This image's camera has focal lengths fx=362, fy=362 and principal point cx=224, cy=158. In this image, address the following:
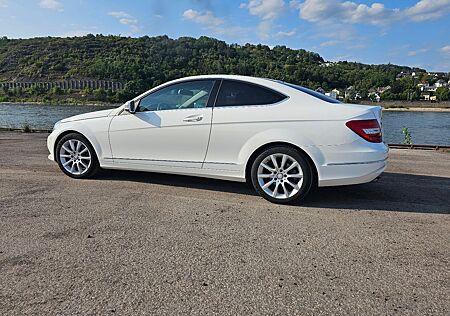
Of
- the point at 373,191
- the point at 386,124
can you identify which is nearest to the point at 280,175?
the point at 373,191

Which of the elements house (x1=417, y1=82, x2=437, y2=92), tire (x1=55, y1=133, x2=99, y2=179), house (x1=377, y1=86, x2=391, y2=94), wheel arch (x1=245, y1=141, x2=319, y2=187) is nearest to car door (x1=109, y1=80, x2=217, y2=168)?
tire (x1=55, y1=133, x2=99, y2=179)

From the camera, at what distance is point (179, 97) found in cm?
495

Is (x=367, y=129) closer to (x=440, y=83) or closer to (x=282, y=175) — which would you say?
(x=282, y=175)

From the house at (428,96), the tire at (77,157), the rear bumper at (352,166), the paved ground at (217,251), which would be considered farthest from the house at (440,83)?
the tire at (77,157)

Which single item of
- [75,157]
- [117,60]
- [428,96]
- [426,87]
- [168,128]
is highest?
[117,60]

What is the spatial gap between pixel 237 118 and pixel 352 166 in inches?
58.1

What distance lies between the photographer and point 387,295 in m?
2.35

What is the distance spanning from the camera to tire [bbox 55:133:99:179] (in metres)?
5.42

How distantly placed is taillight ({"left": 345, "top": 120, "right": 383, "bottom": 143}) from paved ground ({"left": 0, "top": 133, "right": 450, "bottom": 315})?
0.84m

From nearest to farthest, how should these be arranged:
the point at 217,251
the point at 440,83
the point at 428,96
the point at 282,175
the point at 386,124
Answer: the point at 217,251 < the point at 282,175 < the point at 386,124 < the point at 428,96 < the point at 440,83

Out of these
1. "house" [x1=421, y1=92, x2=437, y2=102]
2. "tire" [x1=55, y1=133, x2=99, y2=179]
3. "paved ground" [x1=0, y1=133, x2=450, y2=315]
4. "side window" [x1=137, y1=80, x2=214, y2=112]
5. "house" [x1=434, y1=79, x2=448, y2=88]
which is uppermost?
"house" [x1=434, y1=79, x2=448, y2=88]

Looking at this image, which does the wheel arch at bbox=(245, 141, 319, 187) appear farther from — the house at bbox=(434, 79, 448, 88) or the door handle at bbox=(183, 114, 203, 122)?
the house at bbox=(434, 79, 448, 88)

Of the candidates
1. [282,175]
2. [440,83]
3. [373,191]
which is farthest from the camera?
[440,83]

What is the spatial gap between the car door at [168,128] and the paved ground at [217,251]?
466 mm
